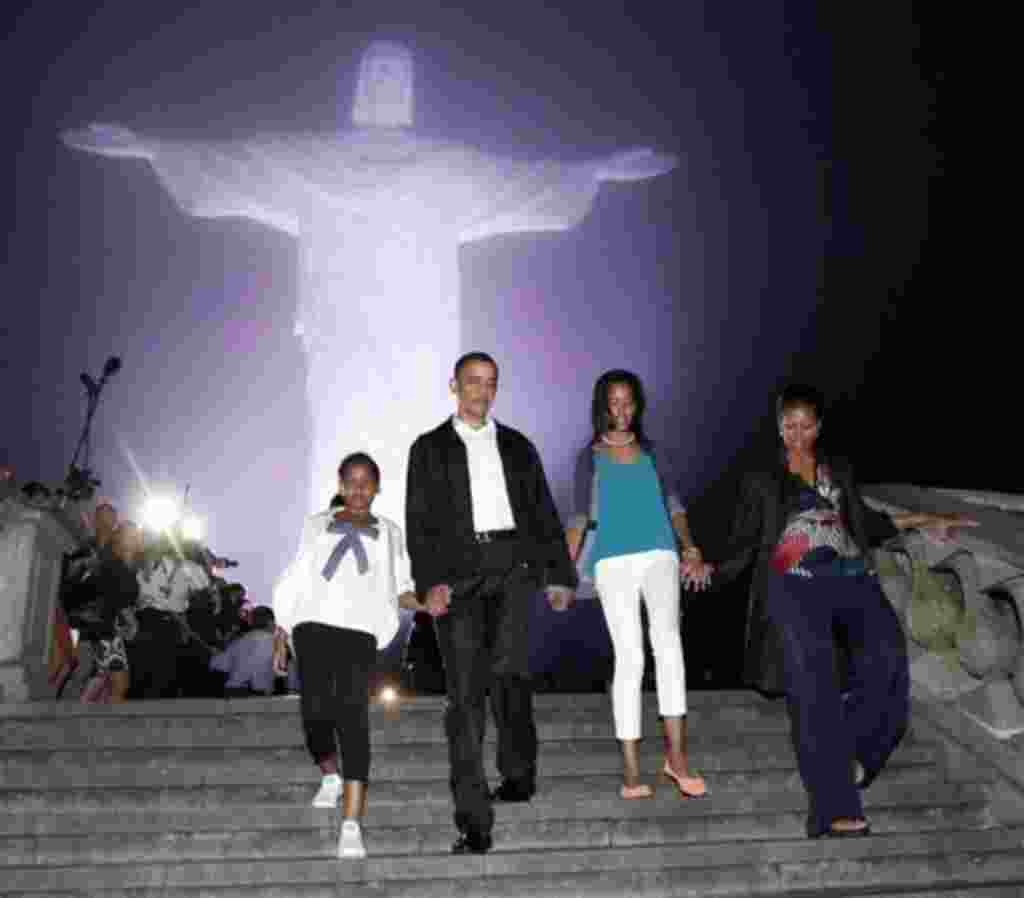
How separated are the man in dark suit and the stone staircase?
0.27m

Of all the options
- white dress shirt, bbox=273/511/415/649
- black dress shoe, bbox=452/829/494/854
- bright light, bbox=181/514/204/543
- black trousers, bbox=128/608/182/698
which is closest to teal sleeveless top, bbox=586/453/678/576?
white dress shirt, bbox=273/511/415/649

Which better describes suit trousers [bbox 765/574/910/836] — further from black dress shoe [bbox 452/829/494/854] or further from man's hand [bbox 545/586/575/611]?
black dress shoe [bbox 452/829/494/854]

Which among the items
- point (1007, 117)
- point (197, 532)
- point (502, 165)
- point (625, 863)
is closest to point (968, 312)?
point (1007, 117)

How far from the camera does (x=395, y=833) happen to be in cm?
396

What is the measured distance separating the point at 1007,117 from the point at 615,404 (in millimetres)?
13452

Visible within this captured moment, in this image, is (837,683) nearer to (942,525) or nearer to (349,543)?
(942,525)

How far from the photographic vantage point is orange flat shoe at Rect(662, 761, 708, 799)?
4.12 m

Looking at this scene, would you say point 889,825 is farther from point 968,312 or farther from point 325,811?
point 968,312

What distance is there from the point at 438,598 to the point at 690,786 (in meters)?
1.34

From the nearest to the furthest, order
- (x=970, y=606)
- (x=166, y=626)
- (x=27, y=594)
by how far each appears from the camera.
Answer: (x=970, y=606), (x=27, y=594), (x=166, y=626)

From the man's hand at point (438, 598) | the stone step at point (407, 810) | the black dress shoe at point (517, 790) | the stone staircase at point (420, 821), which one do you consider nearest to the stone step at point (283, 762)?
the stone staircase at point (420, 821)

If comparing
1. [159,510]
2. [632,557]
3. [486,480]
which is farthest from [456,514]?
[159,510]

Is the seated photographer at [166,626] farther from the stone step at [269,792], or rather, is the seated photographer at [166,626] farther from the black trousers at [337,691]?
the black trousers at [337,691]

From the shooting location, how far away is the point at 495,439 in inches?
172
